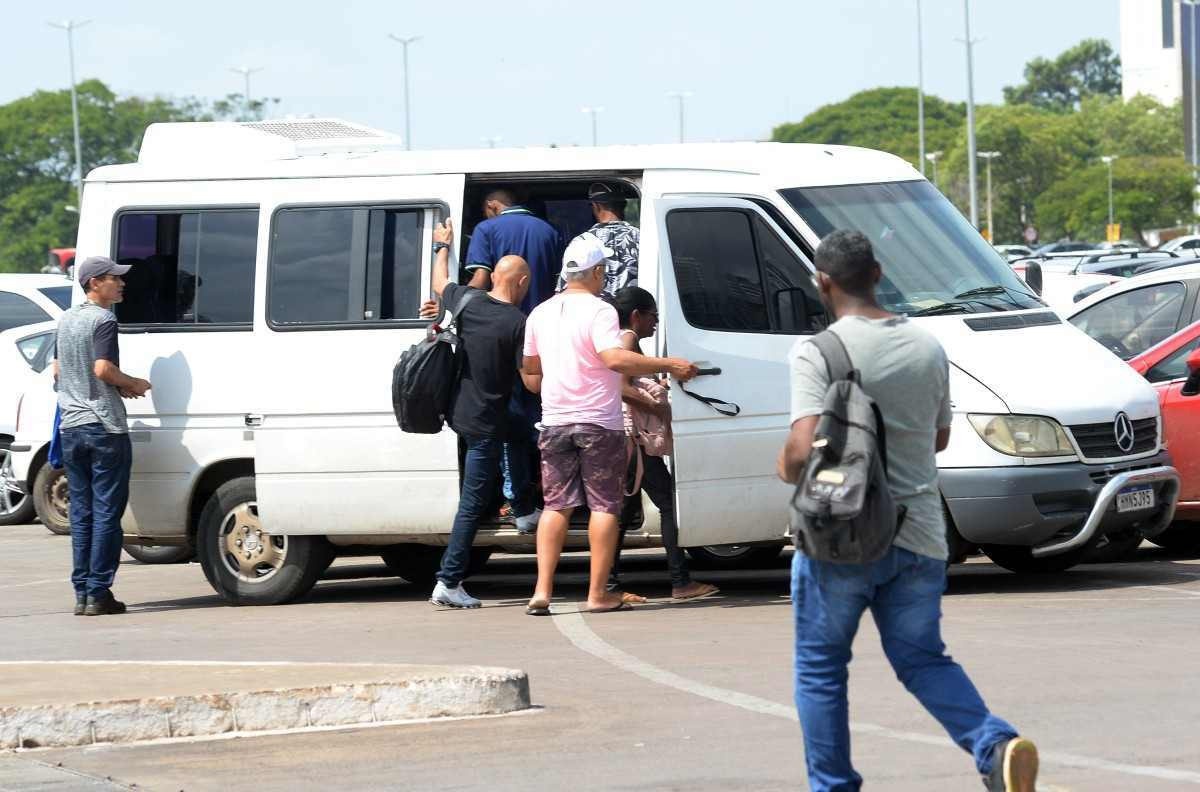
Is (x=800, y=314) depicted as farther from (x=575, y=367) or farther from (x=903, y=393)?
(x=903, y=393)

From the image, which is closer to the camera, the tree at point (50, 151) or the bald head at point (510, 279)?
the bald head at point (510, 279)

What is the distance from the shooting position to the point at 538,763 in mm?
6453

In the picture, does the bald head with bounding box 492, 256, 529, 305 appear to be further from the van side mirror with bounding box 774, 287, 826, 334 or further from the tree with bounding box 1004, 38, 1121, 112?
the tree with bounding box 1004, 38, 1121, 112

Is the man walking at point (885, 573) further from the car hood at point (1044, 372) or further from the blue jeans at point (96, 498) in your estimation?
the blue jeans at point (96, 498)

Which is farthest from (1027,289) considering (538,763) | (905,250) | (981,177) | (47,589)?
(981,177)

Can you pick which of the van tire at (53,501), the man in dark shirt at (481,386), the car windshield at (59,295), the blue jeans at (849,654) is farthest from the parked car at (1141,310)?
the car windshield at (59,295)

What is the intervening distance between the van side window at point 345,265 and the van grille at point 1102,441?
3.54 meters

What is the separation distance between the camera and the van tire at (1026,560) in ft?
35.0

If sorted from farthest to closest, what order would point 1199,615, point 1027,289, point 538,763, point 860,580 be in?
point 1027,289 < point 1199,615 < point 538,763 < point 860,580

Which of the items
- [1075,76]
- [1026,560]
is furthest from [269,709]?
[1075,76]

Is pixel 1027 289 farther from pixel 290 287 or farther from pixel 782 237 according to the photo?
pixel 290 287

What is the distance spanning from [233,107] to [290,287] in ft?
285

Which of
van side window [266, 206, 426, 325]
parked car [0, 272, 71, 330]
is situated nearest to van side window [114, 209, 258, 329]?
van side window [266, 206, 426, 325]

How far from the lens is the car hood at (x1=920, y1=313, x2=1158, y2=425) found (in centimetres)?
967
